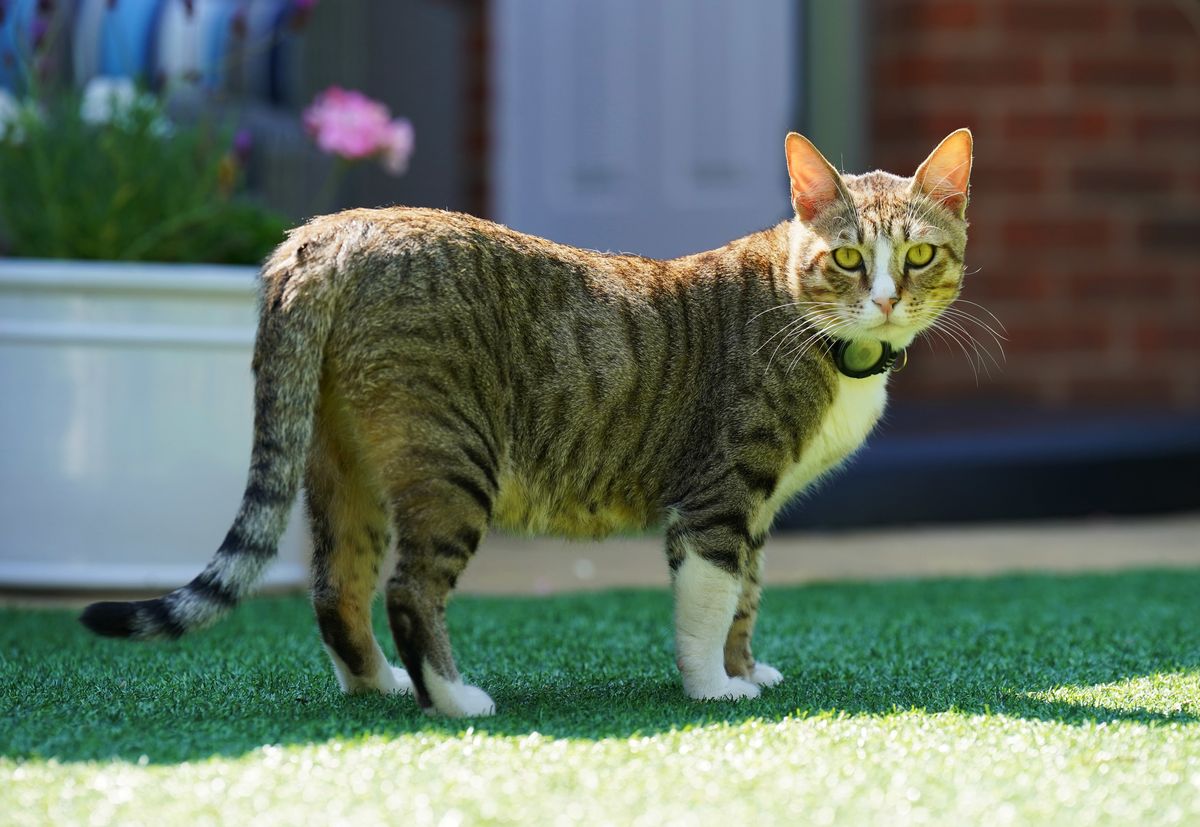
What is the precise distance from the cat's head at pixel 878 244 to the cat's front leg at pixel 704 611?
0.43 m

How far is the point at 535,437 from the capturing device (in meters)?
2.41

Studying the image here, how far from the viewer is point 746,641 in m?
2.64

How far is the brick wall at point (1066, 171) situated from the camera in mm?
6461

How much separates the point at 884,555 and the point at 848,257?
2.26m

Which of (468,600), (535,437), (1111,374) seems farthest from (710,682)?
(1111,374)

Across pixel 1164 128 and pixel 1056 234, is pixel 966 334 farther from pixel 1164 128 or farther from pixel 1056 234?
pixel 1164 128

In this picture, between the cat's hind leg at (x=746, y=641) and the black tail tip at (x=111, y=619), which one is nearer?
the black tail tip at (x=111, y=619)

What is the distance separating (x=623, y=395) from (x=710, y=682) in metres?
0.49

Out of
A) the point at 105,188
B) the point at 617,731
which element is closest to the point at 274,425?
the point at 617,731

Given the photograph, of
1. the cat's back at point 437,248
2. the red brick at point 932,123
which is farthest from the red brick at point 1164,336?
the cat's back at point 437,248

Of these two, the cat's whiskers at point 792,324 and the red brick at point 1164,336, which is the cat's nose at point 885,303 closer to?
the cat's whiskers at point 792,324

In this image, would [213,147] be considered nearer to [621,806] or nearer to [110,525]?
[110,525]

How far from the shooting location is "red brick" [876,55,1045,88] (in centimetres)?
645

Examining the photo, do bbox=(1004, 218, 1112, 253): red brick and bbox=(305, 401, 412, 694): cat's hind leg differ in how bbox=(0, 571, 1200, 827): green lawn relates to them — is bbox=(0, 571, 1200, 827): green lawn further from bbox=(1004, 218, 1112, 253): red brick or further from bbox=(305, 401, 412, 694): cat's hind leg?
bbox=(1004, 218, 1112, 253): red brick
